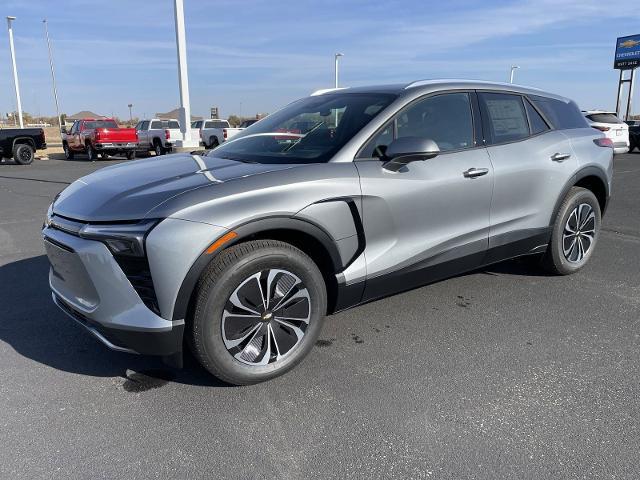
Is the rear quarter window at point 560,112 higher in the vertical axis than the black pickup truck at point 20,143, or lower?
higher

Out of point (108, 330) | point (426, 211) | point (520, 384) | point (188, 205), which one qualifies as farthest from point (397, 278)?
point (108, 330)

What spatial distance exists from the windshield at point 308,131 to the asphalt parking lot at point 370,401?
4.25ft

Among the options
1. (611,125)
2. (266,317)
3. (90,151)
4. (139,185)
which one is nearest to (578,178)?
(266,317)

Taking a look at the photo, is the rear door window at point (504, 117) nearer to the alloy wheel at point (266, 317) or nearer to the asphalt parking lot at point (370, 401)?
the asphalt parking lot at point (370, 401)

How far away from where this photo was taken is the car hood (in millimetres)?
2613

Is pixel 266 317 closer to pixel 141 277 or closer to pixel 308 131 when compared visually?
pixel 141 277

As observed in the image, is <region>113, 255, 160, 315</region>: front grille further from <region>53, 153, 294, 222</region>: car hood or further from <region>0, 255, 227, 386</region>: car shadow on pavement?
<region>0, 255, 227, 386</region>: car shadow on pavement

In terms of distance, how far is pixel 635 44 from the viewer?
129 ft

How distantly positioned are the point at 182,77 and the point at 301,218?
18.4 m

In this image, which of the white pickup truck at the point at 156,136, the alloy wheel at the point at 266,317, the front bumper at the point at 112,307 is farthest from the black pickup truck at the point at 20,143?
the alloy wheel at the point at 266,317

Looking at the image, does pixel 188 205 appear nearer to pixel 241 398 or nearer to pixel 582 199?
pixel 241 398

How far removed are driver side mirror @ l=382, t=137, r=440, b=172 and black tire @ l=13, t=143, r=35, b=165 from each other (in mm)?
19815

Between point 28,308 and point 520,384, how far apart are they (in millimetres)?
3668

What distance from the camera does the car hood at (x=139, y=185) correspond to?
261 cm
